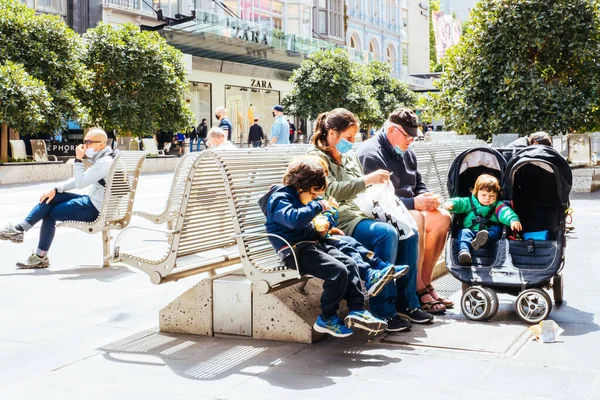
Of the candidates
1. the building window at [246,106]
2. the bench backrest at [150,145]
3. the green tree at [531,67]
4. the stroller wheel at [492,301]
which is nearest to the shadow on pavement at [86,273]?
A: the stroller wheel at [492,301]

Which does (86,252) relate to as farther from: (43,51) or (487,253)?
(43,51)

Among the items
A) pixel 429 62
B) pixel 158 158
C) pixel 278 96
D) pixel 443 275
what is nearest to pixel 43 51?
pixel 158 158

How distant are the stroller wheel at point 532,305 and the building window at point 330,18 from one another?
2111 inches

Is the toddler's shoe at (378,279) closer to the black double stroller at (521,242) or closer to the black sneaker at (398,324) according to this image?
the black sneaker at (398,324)

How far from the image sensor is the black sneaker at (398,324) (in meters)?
5.33

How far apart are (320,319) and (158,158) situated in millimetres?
22671

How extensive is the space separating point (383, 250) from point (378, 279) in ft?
1.42

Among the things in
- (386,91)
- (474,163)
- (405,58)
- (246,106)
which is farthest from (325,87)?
(405,58)

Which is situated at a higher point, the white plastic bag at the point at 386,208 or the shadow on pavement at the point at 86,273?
the white plastic bag at the point at 386,208

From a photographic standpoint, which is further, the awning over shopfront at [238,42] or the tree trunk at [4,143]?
the awning over shopfront at [238,42]

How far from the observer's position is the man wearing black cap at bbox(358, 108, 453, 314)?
19.5 ft

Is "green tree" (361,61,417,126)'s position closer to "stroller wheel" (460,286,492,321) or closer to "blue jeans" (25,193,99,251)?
"blue jeans" (25,193,99,251)

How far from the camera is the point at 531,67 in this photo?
17141 millimetres

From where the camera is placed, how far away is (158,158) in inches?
1063
